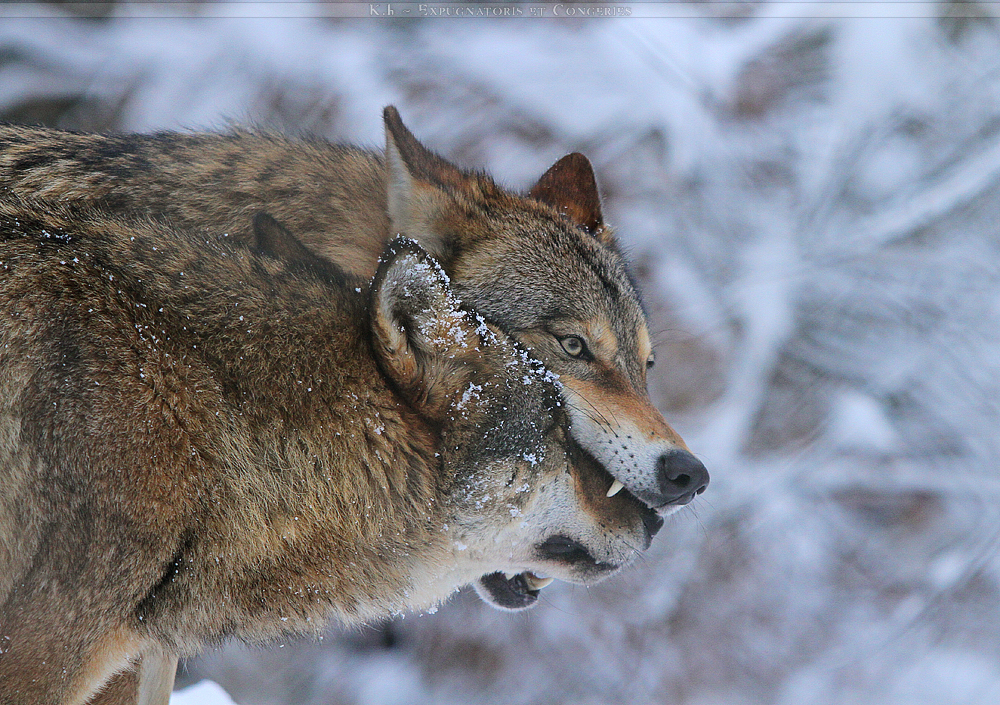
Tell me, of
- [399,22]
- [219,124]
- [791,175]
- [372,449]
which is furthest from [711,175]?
[372,449]

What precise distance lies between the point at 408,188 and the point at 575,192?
89cm

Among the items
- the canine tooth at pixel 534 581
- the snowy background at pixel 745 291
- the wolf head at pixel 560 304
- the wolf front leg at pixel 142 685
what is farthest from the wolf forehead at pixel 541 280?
the snowy background at pixel 745 291

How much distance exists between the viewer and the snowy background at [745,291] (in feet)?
14.8

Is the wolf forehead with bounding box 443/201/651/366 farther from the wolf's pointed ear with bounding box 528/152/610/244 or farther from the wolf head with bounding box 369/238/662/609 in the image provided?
the wolf's pointed ear with bounding box 528/152/610/244

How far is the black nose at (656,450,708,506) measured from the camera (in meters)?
1.99

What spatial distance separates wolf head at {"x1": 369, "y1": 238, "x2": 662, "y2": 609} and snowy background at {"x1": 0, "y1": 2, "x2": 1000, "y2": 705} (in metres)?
2.47

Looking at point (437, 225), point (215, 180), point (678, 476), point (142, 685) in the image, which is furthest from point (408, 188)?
point (142, 685)

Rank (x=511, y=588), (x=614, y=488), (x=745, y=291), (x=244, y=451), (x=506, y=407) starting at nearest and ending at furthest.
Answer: (x=244, y=451)
(x=506, y=407)
(x=614, y=488)
(x=511, y=588)
(x=745, y=291)

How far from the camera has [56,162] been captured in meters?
2.07

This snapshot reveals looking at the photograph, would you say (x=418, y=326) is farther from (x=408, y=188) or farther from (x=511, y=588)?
(x=511, y=588)

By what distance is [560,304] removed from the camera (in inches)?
82.1

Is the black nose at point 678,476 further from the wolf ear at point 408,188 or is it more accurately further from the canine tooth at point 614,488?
the wolf ear at point 408,188

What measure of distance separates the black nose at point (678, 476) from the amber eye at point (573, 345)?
345mm

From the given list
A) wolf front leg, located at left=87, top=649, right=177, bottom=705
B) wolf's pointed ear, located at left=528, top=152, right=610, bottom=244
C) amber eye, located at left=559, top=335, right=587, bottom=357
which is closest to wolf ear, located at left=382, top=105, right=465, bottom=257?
amber eye, located at left=559, top=335, right=587, bottom=357
